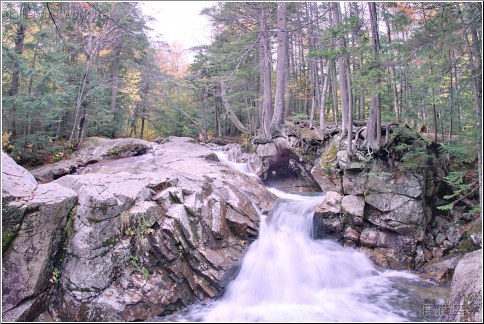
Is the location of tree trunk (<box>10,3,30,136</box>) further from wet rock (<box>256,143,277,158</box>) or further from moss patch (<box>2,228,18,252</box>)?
wet rock (<box>256,143,277,158</box>)

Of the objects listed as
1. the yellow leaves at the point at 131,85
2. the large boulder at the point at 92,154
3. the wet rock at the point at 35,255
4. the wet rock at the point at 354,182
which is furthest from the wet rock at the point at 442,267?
the yellow leaves at the point at 131,85

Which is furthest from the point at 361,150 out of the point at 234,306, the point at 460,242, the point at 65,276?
the point at 65,276

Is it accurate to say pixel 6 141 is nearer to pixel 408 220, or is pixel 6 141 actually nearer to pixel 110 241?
pixel 110 241

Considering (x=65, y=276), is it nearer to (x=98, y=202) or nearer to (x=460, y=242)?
(x=98, y=202)

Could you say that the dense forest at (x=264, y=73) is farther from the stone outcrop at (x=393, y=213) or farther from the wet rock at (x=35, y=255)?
the wet rock at (x=35, y=255)

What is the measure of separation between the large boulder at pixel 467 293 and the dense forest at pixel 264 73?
1.39 m

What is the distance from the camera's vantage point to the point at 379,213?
816 centimetres

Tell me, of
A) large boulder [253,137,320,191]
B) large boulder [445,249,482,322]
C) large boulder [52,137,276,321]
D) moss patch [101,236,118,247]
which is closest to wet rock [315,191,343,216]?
large boulder [52,137,276,321]

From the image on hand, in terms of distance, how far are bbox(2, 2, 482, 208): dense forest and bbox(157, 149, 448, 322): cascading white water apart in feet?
8.77

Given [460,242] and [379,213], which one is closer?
[460,242]

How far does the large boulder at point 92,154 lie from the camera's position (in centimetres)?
1081

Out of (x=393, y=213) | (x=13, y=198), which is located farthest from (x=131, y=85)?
(x=393, y=213)

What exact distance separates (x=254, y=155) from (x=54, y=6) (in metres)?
9.77

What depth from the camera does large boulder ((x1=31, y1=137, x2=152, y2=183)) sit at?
10812 mm
